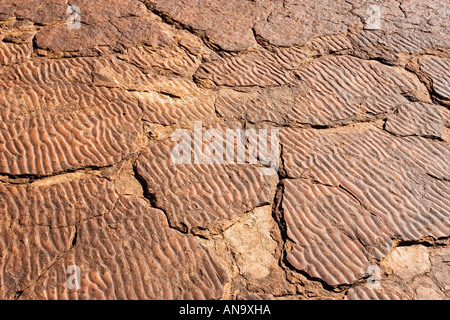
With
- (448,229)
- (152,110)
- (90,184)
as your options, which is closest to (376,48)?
(448,229)

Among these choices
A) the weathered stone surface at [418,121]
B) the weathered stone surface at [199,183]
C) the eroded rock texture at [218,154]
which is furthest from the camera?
the weathered stone surface at [418,121]

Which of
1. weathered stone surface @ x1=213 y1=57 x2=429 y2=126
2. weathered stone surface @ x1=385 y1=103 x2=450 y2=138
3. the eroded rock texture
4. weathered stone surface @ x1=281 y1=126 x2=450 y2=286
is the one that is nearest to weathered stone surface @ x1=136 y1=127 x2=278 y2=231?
the eroded rock texture

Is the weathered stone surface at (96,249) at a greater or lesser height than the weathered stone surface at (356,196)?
lesser

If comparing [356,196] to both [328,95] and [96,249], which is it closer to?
[328,95]

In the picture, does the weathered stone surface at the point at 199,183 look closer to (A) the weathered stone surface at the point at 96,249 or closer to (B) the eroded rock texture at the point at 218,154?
(B) the eroded rock texture at the point at 218,154

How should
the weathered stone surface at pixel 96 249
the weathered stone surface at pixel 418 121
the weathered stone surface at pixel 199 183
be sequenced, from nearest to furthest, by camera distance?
the weathered stone surface at pixel 96 249, the weathered stone surface at pixel 199 183, the weathered stone surface at pixel 418 121

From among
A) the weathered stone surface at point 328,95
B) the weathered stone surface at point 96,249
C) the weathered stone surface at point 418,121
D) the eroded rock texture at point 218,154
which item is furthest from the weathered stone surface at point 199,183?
the weathered stone surface at point 418,121

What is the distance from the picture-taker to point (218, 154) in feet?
11.0

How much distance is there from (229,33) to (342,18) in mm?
1397

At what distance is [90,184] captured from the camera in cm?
310

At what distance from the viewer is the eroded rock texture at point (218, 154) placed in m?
2.74

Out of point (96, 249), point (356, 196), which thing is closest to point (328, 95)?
point (356, 196)

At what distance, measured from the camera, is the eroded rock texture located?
274 cm

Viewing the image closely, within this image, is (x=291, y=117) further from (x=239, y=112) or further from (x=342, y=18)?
(x=342, y=18)
